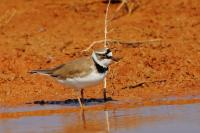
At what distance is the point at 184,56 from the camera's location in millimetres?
14008

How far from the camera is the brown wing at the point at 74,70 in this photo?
11.5 metres

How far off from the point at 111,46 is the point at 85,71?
117 inches

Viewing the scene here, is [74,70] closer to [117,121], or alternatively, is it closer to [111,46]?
[117,121]

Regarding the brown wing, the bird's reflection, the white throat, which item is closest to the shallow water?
the bird's reflection

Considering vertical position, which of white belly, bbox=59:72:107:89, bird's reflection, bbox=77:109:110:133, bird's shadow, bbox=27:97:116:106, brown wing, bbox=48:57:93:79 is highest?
brown wing, bbox=48:57:93:79

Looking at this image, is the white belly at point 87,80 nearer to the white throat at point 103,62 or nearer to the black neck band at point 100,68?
the black neck band at point 100,68

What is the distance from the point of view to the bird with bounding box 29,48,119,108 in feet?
37.6

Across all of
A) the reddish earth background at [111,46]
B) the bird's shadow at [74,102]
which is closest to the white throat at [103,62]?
the bird's shadow at [74,102]

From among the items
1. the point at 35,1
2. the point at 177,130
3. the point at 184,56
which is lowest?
the point at 177,130

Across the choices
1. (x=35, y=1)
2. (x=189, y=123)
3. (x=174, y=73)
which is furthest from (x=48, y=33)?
(x=189, y=123)

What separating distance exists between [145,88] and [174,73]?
0.82 m

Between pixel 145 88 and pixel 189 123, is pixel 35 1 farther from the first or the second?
pixel 189 123

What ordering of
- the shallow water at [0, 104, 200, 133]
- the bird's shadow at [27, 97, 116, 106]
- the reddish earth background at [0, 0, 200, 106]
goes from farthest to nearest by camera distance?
the reddish earth background at [0, 0, 200, 106]
the bird's shadow at [27, 97, 116, 106]
the shallow water at [0, 104, 200, 133]

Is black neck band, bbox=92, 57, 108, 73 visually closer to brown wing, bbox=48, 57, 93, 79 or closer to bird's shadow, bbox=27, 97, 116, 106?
brown wing, bbox=48, 57, 93, 79
